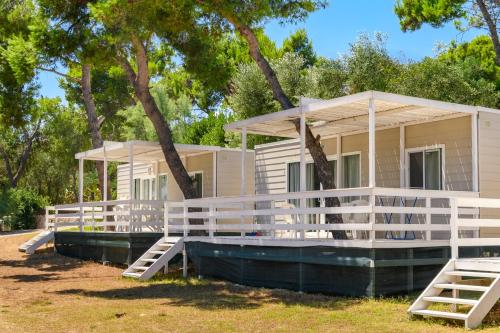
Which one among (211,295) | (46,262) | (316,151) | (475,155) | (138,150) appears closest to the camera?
(211,295)

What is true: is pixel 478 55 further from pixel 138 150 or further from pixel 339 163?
pixel 138 150

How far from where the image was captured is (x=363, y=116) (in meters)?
14.8

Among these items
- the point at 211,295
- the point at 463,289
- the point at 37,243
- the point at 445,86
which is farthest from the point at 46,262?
the point at 445,86

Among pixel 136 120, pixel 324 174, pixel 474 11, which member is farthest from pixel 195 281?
pixel 136 120

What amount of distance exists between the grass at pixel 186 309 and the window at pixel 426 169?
407 cm

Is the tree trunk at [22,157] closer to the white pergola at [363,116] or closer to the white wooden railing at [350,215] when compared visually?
the white wooden railing at [350,215]

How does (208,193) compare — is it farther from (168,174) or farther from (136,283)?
(136,283)

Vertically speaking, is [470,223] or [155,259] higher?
[470,223]

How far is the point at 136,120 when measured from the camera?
124ft

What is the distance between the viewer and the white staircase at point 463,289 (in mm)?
8930

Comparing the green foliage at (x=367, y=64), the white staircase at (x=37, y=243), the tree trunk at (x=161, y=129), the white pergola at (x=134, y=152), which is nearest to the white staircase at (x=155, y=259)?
the tree trunk at (x=161, y=129)

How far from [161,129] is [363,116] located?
5.86 meters

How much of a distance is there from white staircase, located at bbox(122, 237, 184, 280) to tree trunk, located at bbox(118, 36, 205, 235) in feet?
5.75

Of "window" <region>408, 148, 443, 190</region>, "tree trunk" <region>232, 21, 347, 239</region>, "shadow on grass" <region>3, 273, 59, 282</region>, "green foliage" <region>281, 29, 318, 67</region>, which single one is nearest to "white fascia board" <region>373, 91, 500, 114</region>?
"window" <region>408, 148, 443, 190</region>
